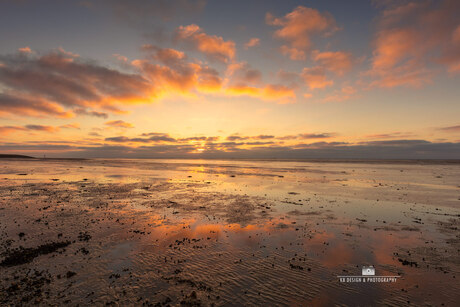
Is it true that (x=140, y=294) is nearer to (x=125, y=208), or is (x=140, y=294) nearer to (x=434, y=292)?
(x=434, y=292)

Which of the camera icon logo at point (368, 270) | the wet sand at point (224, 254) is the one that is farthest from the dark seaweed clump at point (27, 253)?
the camera icon logo at point (368, 270)

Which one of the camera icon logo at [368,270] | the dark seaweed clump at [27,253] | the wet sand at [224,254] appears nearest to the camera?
the wet sand at [224,254]

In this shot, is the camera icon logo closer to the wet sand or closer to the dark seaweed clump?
the wet sand

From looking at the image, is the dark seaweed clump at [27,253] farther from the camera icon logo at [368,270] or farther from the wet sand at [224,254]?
the camera icon logo at [368,270]

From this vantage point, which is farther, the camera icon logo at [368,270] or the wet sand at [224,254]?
the camera icon logo at [368,270]

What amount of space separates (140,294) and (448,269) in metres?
18.5

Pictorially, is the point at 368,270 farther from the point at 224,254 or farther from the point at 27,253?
the point at 27,253

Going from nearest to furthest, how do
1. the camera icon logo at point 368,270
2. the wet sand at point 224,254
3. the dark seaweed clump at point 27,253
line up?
the wet sand at point 224,254 < the camera icon logo at point 368,270 < the dark seaweed clump at point 27,253

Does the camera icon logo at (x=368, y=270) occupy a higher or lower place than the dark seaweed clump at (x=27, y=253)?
lower

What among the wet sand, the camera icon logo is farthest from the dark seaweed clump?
the camera icon logo

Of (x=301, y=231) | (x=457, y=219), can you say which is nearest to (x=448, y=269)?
(x=301, y=231)

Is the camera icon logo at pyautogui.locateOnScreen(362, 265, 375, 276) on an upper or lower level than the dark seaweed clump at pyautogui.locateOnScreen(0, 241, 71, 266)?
lower

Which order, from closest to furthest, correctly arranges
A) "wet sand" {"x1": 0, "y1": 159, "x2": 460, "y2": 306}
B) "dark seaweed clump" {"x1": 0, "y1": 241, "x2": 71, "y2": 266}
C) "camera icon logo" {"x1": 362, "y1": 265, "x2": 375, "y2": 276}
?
1. "wet sand" {"x1": 0, "y1": 159, "x2": 460, "y2": 306}
2. "camera icon logo" {"x1": 362, "y1": 265, "x2": 375, "y2": 276}
3. "dark seaweed clump" {"x1": 0, "y1": 241, "x2": 71, "y2": 266}

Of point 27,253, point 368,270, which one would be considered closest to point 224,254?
point 368,270
